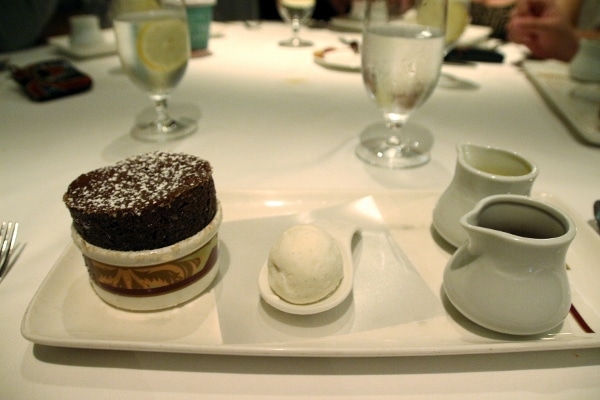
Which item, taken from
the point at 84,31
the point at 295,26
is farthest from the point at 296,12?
the point at 84,31

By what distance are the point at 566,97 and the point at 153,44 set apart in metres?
1.29

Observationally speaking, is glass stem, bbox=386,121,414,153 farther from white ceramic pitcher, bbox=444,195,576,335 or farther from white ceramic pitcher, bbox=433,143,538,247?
white ceramic pitcher, bbox=444,195,576,335

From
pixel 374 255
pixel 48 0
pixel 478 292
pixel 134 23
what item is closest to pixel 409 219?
pixel 374 255

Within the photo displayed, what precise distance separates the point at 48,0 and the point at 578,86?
2262mm

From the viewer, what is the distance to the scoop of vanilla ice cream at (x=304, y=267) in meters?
0.60

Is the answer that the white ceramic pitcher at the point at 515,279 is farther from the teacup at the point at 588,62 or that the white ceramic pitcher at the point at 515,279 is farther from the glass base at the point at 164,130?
the teacup at the point at 588,62

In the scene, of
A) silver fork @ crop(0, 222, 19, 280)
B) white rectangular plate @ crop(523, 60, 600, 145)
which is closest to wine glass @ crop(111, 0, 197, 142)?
silver fork @ crop(0, 222, 19, 280)

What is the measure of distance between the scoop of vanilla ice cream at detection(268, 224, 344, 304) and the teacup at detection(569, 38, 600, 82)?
1.41 meters

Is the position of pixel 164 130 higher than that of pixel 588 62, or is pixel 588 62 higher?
pixel 588 62

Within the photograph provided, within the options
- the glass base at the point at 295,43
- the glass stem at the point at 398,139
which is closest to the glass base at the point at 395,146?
the glass stem at the point at 398,139

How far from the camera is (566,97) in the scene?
1411mm

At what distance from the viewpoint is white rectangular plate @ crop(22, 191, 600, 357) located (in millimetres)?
527

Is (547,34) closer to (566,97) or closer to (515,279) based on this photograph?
(566,97)

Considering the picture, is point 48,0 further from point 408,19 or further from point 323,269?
point 323,269
